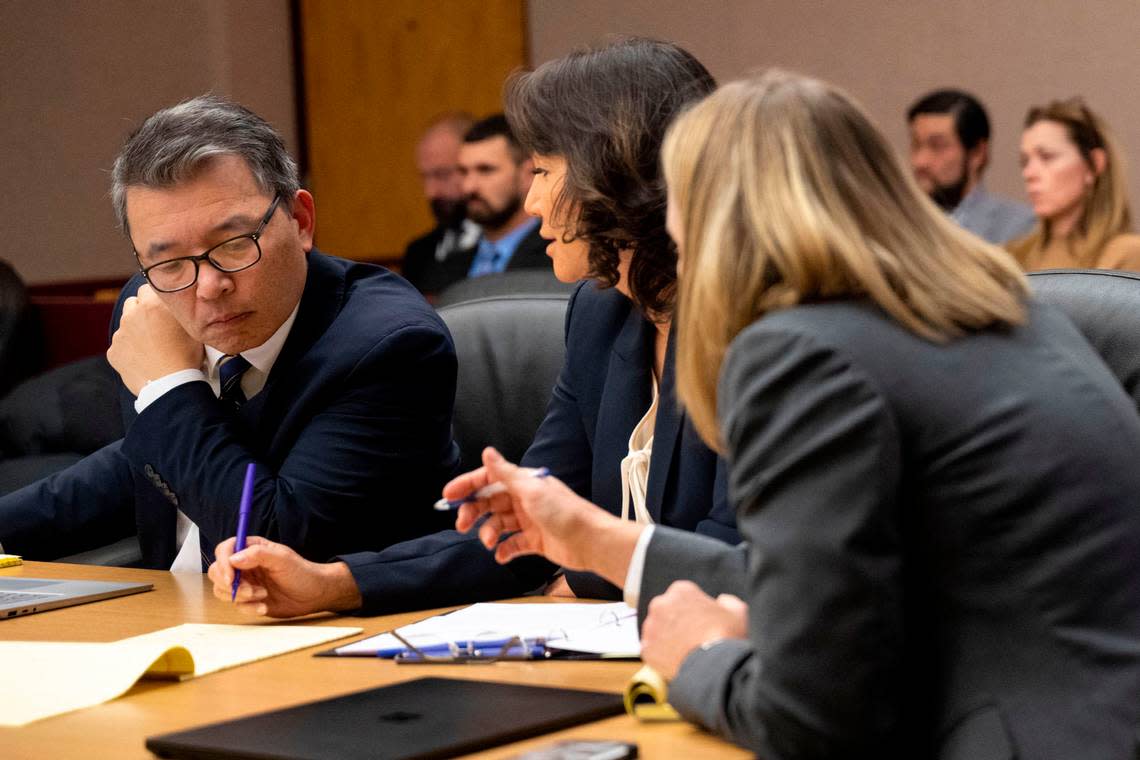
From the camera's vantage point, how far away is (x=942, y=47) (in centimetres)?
684

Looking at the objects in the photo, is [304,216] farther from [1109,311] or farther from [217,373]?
[1109,311]

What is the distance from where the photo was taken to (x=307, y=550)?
82.1 inches

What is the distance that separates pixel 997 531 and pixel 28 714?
0.87 meters

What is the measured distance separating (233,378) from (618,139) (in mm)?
696

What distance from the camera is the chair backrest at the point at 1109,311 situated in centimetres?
177

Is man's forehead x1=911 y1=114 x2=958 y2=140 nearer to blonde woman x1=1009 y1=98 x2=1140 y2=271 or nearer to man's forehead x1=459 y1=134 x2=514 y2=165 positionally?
blonde woman x1=1009 y1=98 x2=1140 y2=271

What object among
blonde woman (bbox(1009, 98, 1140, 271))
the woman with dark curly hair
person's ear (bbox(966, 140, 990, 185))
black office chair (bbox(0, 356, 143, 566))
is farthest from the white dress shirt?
person's ear (bbox(966, 140, 990, 185))

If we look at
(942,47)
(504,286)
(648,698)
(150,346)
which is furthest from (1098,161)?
(648,698)

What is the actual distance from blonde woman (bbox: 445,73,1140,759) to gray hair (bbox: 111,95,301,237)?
1.09 meters

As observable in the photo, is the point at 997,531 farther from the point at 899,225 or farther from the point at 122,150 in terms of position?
the point at 122,150

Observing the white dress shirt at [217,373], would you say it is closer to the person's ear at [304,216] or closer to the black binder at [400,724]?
the person's ear at [304,216]

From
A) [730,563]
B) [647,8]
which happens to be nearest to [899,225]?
[730,563]

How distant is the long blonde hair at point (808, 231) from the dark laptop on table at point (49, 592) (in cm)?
106

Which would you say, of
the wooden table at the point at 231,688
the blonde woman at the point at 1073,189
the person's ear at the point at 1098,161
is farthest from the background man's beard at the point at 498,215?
the wooden table at the point at 231,688
